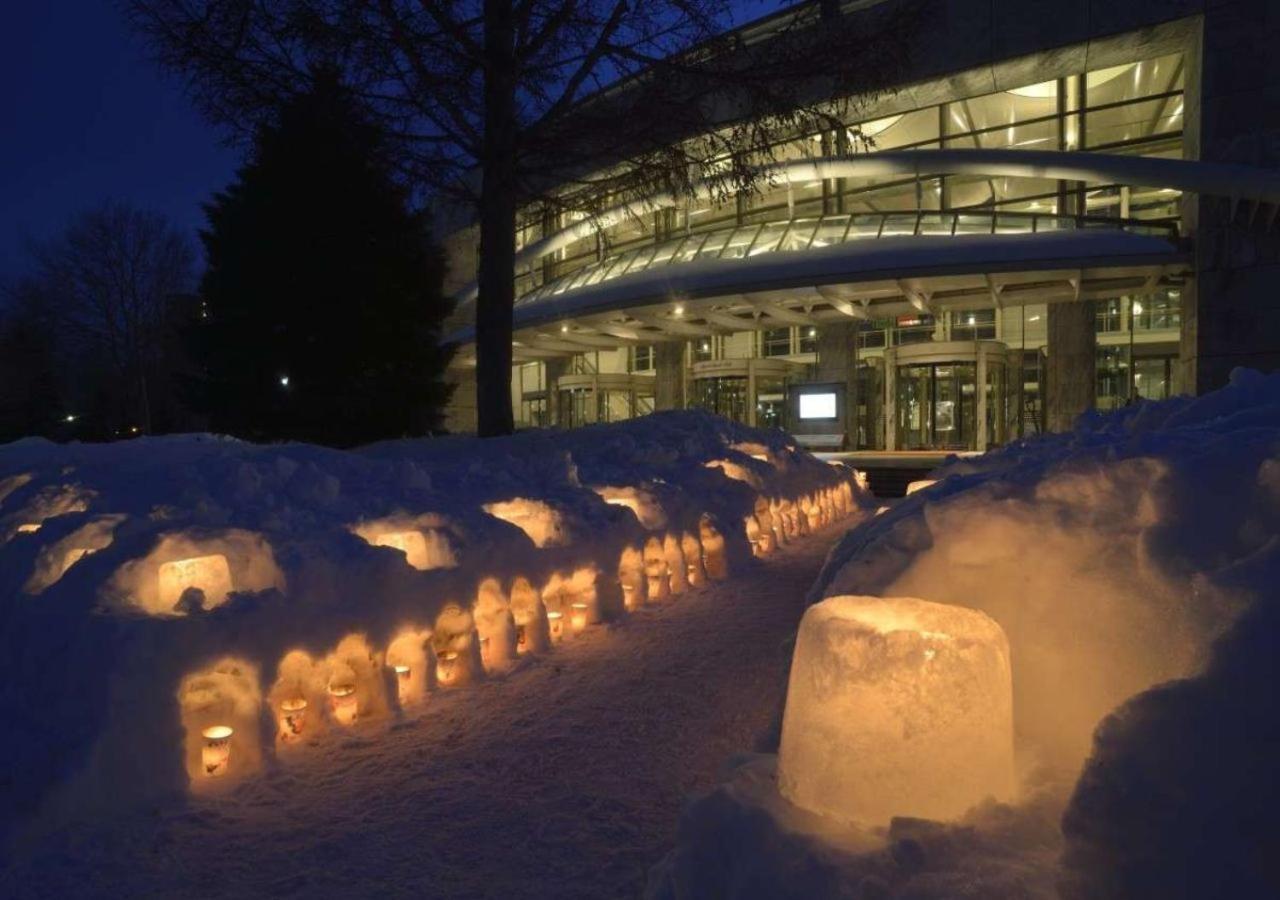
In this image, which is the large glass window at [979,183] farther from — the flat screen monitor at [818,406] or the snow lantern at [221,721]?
the snow lantern at [221,721]

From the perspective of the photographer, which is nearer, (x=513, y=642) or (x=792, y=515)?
(x=513, y=642)

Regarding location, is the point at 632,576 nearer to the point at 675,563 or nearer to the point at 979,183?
the point at 675,563

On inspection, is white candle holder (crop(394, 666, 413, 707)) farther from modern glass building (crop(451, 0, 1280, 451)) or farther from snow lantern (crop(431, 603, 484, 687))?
modern glass building (crop(451, 0, 1280, 451))

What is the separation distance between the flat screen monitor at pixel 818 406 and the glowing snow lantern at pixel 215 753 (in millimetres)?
22645

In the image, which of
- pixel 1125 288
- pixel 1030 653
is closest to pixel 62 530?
pixel 1030 653

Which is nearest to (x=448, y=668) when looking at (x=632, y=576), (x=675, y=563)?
(x=632, y=576)

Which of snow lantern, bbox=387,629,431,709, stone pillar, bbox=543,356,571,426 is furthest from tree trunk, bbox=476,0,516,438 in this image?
stone pillar, bbox=543,356,571,426

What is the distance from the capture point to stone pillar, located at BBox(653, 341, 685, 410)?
2908cm

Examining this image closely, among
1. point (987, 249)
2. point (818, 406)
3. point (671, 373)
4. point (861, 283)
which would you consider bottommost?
point (818, 406)

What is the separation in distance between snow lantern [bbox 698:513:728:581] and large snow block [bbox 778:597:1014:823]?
21.4 feet

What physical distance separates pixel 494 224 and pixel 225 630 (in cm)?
873

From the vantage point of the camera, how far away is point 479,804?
3635 millimetres

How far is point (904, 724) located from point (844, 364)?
23726 millimetres

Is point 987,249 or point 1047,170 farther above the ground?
point 1047,170
